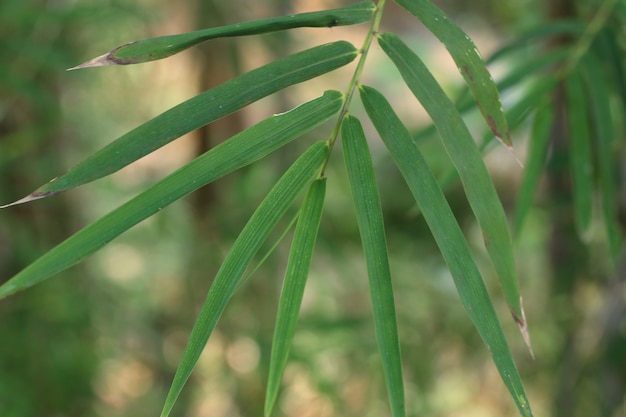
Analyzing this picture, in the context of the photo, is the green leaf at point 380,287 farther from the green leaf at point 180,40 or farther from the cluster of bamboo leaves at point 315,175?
the green leaf at point 180,40

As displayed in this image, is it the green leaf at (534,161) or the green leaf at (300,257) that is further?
the green leaf at (534,161)

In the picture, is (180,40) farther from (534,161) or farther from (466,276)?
(534,161)

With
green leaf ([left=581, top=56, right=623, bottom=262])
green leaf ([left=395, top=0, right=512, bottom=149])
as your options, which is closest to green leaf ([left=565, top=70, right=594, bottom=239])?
green leaf ([left=581, top=56, right=623, bottom=262])

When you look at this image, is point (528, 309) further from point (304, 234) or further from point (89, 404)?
point (304, 234)

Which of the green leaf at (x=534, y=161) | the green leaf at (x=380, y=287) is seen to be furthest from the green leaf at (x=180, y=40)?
the green leaf at (x=534, y=161)

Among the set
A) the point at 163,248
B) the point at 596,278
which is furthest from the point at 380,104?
the point at 163,248

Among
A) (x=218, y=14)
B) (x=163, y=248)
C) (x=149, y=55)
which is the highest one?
(x=218, y=14)

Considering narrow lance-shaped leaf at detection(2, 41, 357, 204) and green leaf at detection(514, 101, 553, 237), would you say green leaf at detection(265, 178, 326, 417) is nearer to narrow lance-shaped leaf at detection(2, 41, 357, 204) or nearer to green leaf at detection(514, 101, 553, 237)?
narrow lance-shaped leaf at detection(2, 41, 357, 204)
